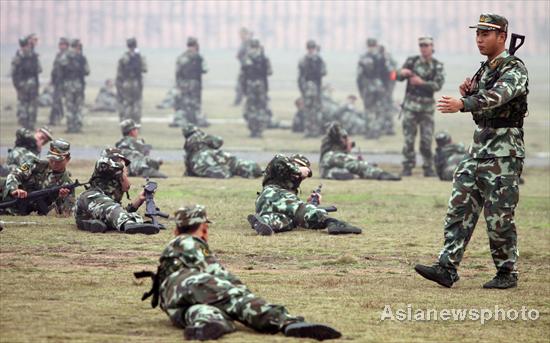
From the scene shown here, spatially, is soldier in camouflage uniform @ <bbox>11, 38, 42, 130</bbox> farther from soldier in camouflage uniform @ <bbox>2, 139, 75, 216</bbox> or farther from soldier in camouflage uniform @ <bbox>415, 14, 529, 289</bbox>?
soldier in camouflage uniform @ <bbox>415, 14, 529, 289</bbox>

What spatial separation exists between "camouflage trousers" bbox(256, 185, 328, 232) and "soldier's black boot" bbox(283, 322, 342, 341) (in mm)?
6178

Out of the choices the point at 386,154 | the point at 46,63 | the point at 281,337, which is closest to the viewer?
the point at 281,337

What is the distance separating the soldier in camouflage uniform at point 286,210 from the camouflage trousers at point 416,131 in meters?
7.24

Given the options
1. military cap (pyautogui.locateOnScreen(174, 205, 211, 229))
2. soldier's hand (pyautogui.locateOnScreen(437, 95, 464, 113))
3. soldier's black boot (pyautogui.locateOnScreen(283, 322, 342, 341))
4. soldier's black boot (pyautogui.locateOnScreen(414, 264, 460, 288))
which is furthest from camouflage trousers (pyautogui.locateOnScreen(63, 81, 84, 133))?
soldier's black boot (pyautogui.locateOnScreen(283, 322, 342, 341))

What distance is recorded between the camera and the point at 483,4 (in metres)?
45.8

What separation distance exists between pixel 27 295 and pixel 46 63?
108 feet

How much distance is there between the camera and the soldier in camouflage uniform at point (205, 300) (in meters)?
9.06

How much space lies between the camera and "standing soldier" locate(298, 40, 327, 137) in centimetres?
3247

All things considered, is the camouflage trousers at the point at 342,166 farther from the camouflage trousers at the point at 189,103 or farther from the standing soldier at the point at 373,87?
the camouflage trousers at the point at 189,103

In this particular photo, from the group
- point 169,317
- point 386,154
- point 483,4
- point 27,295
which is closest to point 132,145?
point 386,154

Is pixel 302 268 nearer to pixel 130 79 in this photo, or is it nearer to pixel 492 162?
pixel 492 162

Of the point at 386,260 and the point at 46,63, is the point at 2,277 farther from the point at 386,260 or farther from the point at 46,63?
the point at 46,63

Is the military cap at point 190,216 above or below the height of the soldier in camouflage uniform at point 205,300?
above

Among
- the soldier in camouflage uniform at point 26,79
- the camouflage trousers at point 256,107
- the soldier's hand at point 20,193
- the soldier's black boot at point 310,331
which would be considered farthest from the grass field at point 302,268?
the camouflage trousers at point 256,107
